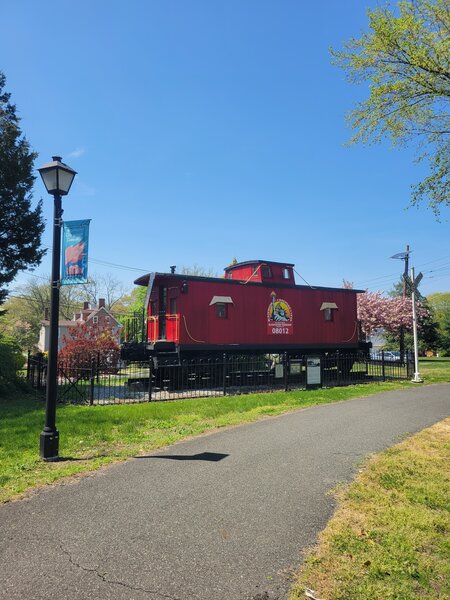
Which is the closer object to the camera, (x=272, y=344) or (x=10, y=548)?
(x=10, y=548)

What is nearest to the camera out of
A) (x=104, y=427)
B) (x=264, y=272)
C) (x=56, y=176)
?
(x=56, y=176)

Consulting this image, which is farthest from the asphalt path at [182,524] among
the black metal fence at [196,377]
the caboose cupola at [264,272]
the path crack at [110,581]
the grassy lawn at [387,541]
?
the caboose cupola at [264,272]

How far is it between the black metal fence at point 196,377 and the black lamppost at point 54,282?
5.56 meters

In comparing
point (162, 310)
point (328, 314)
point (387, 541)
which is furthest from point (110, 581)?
point (328, 314)

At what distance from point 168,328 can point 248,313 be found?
3.40 metres

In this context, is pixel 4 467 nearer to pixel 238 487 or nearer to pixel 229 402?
pixel 238 487

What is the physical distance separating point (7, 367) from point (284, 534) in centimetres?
1241

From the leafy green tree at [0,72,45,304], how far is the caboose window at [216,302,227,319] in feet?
24.7

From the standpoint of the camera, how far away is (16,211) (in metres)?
16.7

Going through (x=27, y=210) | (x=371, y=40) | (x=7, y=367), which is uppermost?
(x=371, y=40)

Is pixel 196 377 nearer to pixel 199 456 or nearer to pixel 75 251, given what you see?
pixel 199 456

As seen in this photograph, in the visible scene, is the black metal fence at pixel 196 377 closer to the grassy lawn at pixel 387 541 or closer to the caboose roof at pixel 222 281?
the caboose roof at pixel 222 281

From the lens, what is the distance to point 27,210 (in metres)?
17.0

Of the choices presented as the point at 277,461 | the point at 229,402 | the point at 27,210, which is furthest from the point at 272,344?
the point at 277,461
